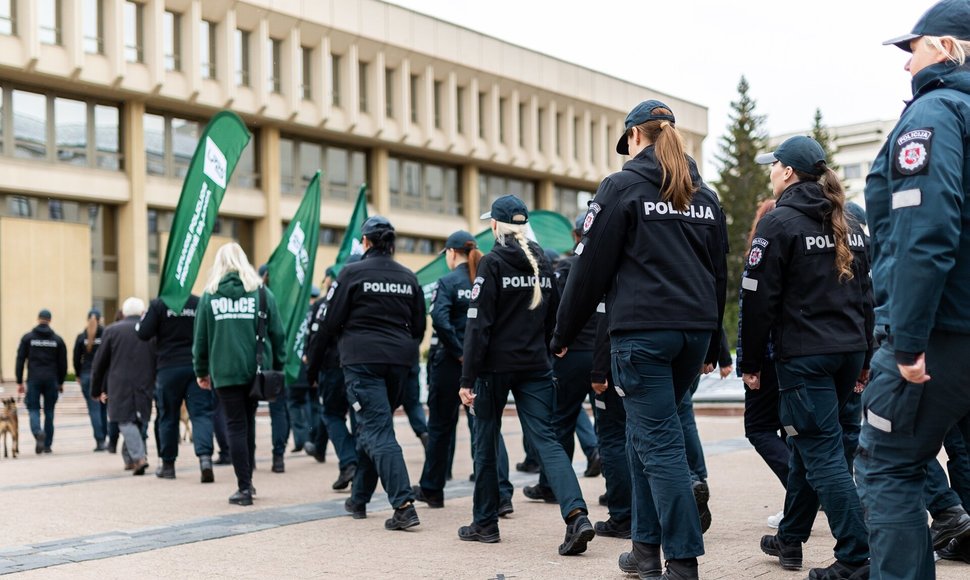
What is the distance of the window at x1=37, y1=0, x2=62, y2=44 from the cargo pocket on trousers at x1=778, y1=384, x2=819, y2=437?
33.5 meters

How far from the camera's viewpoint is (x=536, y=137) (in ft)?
171

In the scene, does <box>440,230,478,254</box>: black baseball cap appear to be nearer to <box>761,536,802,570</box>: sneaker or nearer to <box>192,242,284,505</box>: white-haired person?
<box>192,242,284,505</box>: white-haired person

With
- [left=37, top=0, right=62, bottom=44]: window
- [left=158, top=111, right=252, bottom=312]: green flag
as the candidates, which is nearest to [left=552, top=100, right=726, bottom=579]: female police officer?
[left=158, top=111, right=252, bottom=312]: green flag

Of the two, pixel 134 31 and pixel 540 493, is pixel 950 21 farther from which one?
pixel 134 31

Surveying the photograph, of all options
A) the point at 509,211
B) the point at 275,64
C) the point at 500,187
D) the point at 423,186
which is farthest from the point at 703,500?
the point at 500,187

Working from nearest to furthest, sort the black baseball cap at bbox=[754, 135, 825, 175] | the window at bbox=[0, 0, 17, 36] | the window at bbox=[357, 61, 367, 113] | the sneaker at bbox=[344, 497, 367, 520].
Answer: the black baseball cap at bbox=[754, 135, 825, 175]
the sneaker at bbox=[344, 497, 367, 520]
the window at bbox=[0, 0, 17, 36]
the window at bbox=[357, 61, 367, 113]

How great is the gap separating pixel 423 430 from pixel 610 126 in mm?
47919

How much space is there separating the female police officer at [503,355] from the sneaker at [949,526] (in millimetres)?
2111

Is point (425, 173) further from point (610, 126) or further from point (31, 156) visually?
point (31, 156)

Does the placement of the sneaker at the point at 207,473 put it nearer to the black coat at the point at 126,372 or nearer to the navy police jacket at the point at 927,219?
the black coat at the point at 126,372

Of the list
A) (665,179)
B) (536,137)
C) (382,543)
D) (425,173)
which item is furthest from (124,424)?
(536,137)

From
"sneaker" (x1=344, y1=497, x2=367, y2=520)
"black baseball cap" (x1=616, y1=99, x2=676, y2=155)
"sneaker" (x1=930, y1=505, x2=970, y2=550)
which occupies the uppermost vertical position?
"black baseball cap" (x1=616, y1=99, x2=676, y2=155)

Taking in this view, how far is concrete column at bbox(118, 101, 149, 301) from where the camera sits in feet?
122

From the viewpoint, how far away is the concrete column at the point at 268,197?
41188 millimetres
